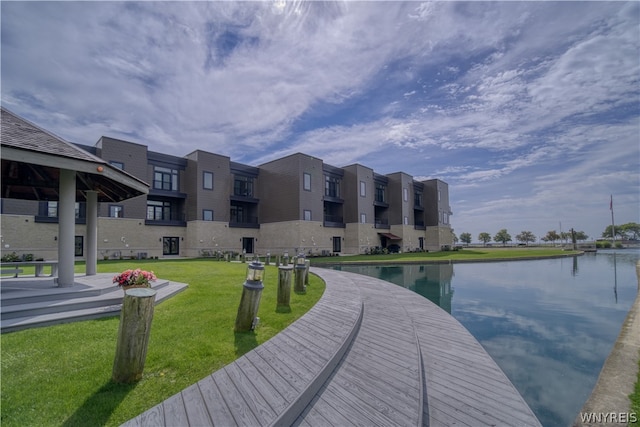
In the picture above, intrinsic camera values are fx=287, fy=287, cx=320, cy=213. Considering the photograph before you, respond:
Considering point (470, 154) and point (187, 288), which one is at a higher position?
point (470, 154)

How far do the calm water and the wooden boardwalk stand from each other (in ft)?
3.38

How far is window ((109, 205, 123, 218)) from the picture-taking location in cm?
2518

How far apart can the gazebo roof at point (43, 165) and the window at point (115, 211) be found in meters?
15.7

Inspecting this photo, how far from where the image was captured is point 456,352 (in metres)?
5.62

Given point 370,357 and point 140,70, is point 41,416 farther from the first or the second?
point 140,70

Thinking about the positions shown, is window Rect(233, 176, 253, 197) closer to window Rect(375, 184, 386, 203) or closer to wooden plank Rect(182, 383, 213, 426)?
window Rect(375, 184, 386, 203)

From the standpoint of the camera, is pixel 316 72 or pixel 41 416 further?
pixel 316 72

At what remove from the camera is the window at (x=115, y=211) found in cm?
2518

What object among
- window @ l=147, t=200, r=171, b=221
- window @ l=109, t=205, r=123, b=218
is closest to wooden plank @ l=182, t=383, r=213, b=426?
window @ l=109, t=205, r=123, b=218

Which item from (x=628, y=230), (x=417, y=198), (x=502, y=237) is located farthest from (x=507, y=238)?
(x=417, y=198)

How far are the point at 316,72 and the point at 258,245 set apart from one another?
24.0 metres

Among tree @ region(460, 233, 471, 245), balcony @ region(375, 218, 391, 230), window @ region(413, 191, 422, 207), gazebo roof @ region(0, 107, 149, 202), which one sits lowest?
tree @ region(460, 233, 471, 245)

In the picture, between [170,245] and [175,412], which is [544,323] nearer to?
[175,412]

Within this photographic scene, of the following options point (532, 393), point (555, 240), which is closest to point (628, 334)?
point (532, 393)
